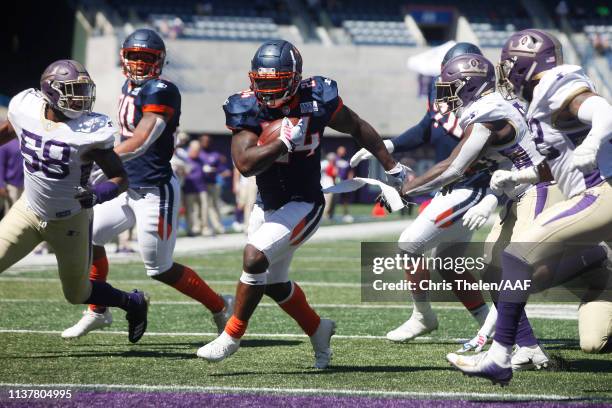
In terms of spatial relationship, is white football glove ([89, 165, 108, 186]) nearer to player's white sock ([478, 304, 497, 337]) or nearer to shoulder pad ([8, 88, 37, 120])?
shoulder pad ([8, 88, 37, 120])

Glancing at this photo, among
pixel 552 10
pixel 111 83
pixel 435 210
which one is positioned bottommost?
pixel 111 83

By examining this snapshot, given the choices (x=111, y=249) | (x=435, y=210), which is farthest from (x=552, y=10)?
(x=435, y=210)

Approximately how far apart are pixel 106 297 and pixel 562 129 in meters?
2.83

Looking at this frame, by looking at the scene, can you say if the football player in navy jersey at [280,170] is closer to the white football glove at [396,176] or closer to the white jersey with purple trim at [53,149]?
the white football glove at [396,176]

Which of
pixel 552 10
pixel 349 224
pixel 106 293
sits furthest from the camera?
pixel 552 10

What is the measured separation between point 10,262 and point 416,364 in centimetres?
231

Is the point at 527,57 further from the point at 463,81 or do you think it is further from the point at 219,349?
the point at 219,349

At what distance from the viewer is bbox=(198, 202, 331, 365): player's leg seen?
5230 mm

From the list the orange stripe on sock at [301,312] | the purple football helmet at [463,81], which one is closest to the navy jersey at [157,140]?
the orange stripe on sock at [301,312]

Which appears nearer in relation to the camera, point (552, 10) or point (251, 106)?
point (251, 106)

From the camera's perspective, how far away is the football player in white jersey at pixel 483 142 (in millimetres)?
5188

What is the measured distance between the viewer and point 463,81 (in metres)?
5.50

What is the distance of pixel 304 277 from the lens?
36.4 ft

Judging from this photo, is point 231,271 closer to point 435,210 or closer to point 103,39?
point 435,210
